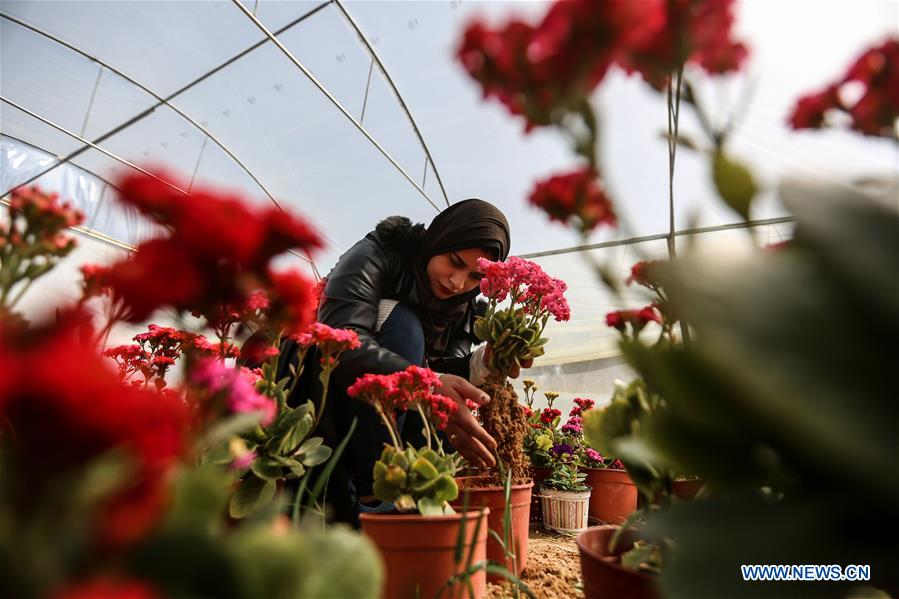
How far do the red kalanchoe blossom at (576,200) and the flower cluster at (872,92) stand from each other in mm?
308

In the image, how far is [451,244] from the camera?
1.95 meters

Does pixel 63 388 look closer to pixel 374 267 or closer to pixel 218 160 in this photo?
pixel 374 267

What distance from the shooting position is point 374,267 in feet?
6.77

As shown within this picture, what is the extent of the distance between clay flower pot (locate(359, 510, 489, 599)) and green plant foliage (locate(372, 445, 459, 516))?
0.35 feet

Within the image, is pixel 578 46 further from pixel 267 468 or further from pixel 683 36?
pixel 267 468

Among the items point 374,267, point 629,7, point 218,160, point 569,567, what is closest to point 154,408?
point 629,7

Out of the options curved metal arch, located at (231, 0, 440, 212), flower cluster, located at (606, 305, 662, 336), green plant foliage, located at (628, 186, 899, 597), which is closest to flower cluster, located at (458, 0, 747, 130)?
green plant foliage, located at (628, 186, 899, 597)

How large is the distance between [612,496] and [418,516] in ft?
5.33

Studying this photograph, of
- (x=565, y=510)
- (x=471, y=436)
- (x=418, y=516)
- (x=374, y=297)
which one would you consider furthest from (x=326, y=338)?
(x=565, y=510)

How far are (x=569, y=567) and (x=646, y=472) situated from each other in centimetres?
85

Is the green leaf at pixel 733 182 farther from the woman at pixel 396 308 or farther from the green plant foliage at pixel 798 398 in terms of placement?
the woman at pixel 396 308

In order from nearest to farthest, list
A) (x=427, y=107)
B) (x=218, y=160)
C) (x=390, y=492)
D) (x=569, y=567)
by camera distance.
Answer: (x=390, y=492)
(x=569, y=567)
(x=427, y=107)
(x=218, y=160)

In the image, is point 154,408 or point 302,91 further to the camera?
point 302,91

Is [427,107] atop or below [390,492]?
atop
